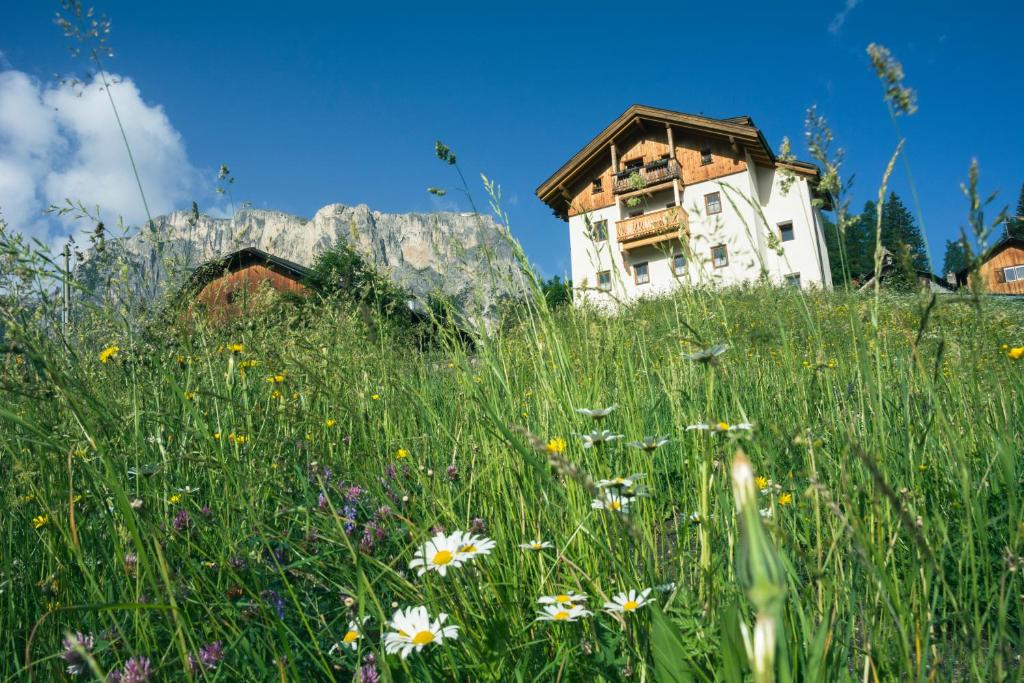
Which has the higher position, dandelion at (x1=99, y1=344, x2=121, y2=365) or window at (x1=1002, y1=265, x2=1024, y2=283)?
window at (x1=1002, y1=265, x2=1024, y2=283)

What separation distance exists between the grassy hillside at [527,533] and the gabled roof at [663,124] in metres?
19.2

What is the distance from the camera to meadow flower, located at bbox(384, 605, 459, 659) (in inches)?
→ 33.5

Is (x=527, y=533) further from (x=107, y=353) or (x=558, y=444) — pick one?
(x=107, y=353)

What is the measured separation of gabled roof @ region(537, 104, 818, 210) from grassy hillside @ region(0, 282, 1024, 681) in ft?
63.1

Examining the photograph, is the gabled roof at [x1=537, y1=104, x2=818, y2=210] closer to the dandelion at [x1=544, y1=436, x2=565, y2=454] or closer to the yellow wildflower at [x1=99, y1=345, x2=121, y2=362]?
the yellow wildflower at [x1=99, y1=345, x2=121, y2=362]

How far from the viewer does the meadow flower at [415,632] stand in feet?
2.80

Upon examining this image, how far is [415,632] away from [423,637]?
0.09 feet

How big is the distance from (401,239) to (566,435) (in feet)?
451

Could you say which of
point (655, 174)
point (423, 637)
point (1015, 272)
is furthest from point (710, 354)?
point (1015, 272)

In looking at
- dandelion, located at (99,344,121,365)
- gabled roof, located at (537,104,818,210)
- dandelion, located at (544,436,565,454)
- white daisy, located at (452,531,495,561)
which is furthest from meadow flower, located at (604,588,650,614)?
gabled roof, located at (537,104,818,210)

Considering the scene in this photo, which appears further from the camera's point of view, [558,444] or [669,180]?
[669,180]

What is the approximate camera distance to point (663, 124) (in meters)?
23.0

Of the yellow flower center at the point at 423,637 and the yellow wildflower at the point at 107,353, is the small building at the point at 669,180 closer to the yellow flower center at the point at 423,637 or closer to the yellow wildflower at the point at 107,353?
the yellow wildflower at the point at 107,353

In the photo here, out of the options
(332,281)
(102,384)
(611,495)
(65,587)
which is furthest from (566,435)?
(332,281)
